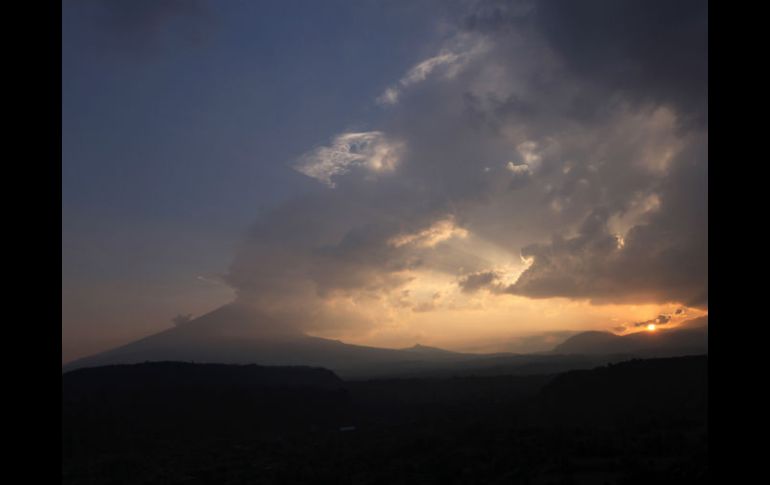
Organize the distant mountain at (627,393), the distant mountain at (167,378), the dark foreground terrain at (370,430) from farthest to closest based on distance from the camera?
the distant mountain at (167,378), the distant mountain at (627,393), the dark foreground terrain at (370,430)

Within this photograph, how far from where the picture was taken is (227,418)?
48219mm

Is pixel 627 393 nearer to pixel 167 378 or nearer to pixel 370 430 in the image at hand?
pixel 370 430

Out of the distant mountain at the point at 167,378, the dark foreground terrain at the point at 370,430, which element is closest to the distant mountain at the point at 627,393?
the dark foreground terrain at the point at 370,430

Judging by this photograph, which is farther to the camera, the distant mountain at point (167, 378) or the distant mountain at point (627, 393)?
the distant mountain at point (167, 378)

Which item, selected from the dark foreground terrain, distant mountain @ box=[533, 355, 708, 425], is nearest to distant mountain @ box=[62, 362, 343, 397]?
the dark foreground terrain

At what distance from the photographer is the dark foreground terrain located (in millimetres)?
22844

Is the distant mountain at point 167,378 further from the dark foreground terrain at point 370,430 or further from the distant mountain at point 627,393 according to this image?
the distant mountain at point 627,393

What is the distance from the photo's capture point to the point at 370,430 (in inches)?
1655

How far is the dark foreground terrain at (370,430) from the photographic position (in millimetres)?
22844

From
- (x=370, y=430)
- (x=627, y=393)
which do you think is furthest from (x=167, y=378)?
(x=627, y=393)
